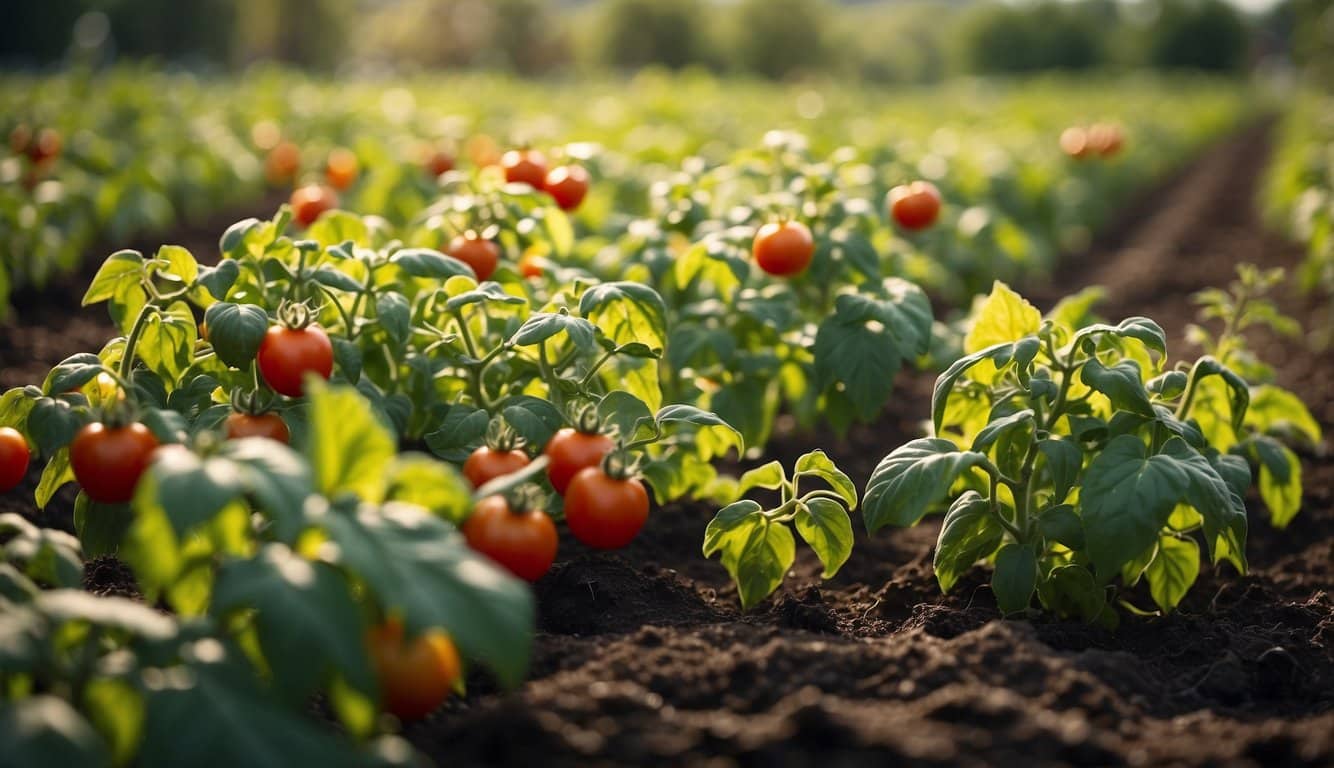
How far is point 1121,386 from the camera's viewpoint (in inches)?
104

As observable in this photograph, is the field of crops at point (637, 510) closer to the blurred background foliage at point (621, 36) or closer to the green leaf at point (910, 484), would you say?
the green leaf at point (910, 484)

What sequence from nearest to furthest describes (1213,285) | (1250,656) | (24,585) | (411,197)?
1. (24,585)
2. (1250,656)
3. (411,197)
4. (1213,285)

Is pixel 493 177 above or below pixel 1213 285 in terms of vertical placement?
above

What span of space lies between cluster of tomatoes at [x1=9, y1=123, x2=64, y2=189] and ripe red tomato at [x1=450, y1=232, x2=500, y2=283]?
4515mm

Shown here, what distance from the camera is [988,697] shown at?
2.17 meters

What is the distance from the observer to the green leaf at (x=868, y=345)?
335 cm

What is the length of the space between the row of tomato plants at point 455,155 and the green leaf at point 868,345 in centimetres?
87

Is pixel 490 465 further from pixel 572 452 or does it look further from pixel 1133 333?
pixel 1133 333

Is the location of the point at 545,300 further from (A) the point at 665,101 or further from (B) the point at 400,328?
(A) the point at 665,101

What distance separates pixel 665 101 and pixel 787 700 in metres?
9.48

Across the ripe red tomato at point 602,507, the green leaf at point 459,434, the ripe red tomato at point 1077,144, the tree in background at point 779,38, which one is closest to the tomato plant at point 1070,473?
the ripe red tomato at point 602,507

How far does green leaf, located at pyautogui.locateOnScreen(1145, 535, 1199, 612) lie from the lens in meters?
2.91

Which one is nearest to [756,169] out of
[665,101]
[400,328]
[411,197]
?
[400,328]

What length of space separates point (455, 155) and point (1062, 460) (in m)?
4.49
